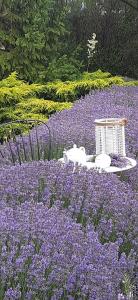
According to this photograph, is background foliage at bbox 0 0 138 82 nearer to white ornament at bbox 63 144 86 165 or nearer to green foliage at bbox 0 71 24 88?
green foliage at bbox 0 71 24 88

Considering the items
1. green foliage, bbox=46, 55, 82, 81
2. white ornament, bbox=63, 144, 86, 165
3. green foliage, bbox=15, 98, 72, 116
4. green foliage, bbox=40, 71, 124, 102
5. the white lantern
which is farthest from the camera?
green foliage, bbox=46, 55, 82, 81

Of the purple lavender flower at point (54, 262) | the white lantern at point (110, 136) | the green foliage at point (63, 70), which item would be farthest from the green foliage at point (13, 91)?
the purple lavender flower at point (54, 262)

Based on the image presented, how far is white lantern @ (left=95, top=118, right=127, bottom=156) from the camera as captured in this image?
4.95 metres

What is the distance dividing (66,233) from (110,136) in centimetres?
222

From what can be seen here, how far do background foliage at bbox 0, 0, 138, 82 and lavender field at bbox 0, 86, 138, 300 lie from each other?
5.61m

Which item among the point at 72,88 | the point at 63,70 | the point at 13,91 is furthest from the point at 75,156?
the point at 63,70

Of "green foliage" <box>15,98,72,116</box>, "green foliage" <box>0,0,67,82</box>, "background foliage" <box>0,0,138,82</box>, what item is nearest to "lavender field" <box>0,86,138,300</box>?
"green foliage" <box>15,98,72,116</box>

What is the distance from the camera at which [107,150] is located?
5016 millimetres

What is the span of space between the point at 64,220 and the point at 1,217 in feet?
1.10

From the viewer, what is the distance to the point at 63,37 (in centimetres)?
1175

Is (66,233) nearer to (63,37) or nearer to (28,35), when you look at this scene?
(28,35)

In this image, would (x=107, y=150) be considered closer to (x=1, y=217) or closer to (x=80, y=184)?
(x=80, y=184)

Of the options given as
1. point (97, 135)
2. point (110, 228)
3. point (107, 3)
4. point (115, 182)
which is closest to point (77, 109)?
point (97, 135)

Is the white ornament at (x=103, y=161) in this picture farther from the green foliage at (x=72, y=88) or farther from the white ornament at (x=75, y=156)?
the green foliage at (x=72, y=88)
